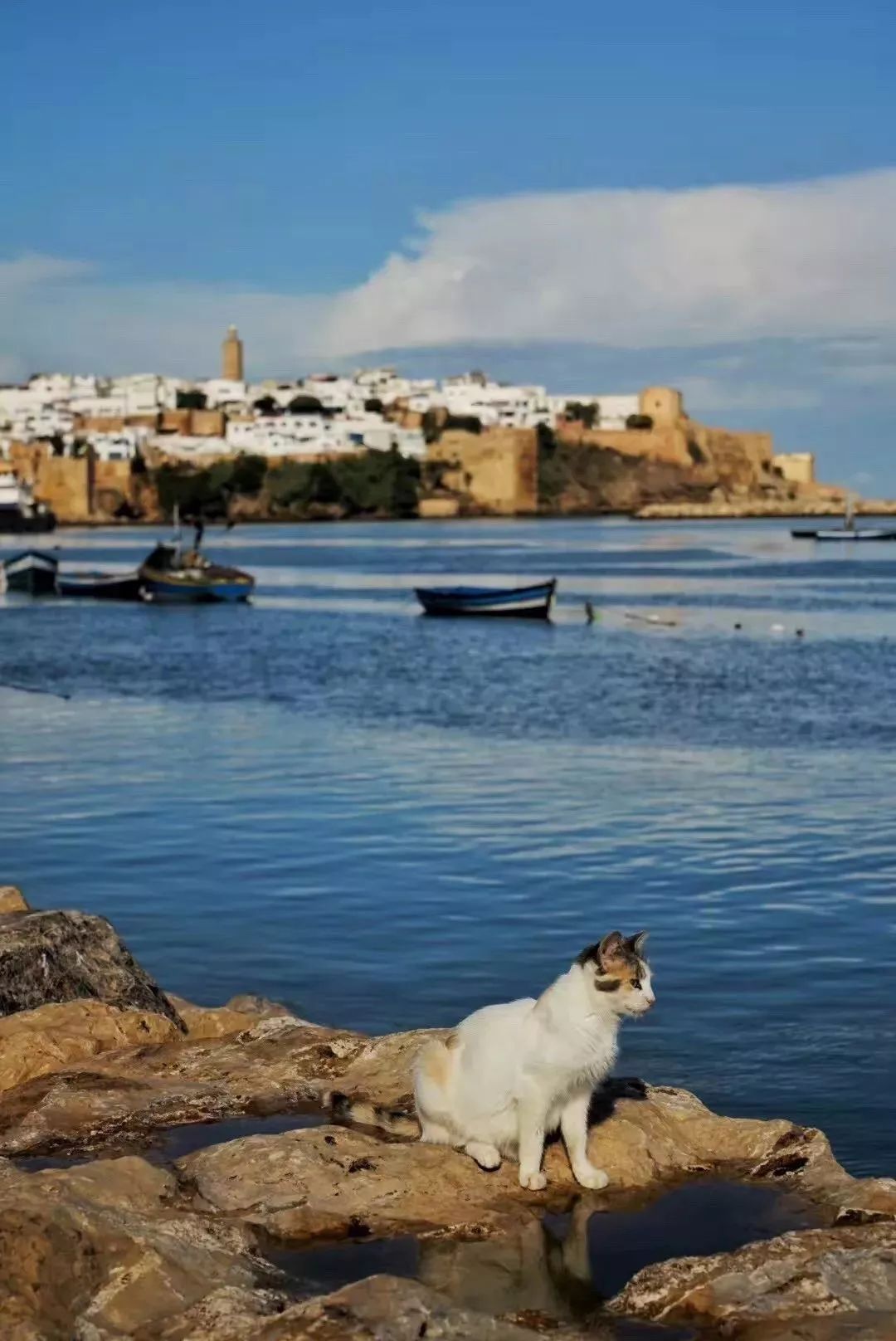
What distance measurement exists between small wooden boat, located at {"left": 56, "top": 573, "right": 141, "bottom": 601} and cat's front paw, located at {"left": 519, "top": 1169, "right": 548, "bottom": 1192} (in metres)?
55.0

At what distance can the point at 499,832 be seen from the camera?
15031 millimetres

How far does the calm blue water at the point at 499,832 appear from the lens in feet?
31.5

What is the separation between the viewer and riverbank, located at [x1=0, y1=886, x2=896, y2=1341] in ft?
14.9

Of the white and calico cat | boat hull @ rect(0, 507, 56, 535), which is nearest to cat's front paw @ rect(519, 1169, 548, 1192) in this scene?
the white and calico cat

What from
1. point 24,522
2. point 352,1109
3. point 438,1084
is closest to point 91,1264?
point 438,1084

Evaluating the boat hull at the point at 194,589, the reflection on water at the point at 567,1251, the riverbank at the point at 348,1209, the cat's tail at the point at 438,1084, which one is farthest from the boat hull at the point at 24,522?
the reflection on water at the point at 567,1251

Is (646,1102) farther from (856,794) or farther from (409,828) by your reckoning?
(856,794)

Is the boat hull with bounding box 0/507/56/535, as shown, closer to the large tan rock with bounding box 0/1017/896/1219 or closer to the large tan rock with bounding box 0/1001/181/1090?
the large tan rock with bounding box 0/1001/181/1090

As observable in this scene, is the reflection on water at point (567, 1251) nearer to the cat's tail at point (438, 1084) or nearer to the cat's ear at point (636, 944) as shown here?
the cat's tail at point (438, 1084)

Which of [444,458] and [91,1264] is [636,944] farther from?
[444,458]

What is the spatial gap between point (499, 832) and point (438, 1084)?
9.33 m

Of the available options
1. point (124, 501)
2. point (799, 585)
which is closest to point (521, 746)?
point (799, 585)

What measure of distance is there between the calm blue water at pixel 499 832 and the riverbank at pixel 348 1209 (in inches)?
60.5

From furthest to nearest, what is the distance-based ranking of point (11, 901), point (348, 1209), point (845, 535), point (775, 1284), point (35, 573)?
point (845, 535) < point (35, 573) < point (11, 901) < point (348, 1209) < point (775, 1284)
